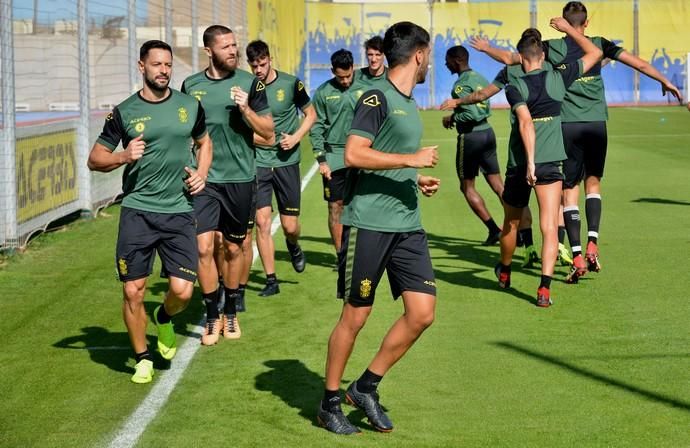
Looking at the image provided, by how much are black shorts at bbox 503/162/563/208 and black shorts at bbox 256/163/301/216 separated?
6.99 feet

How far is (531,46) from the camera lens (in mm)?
10539

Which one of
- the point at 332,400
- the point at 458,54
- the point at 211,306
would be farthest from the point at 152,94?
the point at 458,54

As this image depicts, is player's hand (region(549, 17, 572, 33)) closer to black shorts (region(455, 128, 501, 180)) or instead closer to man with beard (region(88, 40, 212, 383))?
black shorts (region(455, 128, 501, 180))

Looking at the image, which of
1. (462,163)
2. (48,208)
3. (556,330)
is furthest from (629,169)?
(556,330)

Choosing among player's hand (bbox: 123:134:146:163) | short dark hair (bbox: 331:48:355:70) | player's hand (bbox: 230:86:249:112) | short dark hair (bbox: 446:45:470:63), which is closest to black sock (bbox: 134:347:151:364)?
player's hand (bbox: 123:134:146:163)

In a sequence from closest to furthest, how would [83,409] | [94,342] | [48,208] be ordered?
[83,409] < [94,342] < [48,208]

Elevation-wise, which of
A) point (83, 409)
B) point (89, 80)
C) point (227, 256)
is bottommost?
point (83, 409)

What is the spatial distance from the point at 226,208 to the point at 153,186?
148 cm

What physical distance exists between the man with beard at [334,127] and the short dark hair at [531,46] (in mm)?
1987

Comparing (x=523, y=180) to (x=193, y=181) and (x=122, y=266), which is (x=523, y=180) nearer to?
(x=193, y=181)

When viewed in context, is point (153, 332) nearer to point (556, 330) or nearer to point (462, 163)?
point (556, 330)

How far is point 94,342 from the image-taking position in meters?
9.31

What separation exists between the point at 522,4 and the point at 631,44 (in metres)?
5.18

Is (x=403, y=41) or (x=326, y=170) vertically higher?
(x=403, y=41)
